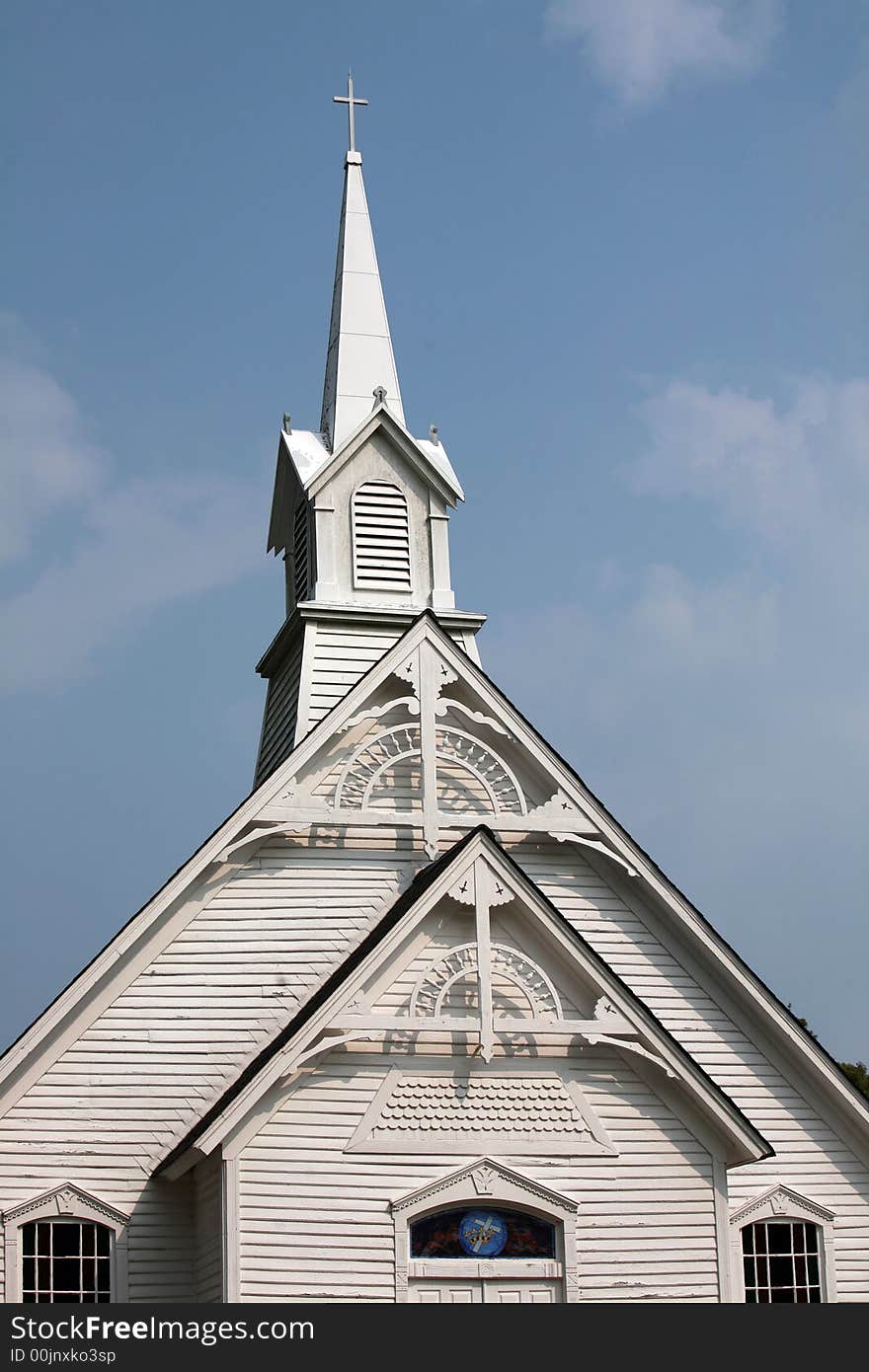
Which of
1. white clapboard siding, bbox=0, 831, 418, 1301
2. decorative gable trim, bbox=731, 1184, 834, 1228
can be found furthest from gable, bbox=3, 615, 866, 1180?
decorative gable trim, bbox=731, 1184, 834, 1228

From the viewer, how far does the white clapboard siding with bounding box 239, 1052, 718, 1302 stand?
21438 millimetres

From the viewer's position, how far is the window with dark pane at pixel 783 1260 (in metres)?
24.2

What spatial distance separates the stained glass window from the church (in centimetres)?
3

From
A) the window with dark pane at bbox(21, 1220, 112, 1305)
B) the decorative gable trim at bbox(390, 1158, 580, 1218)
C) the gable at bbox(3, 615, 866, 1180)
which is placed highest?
the gable at bbox(3, 615, 866, 1180)

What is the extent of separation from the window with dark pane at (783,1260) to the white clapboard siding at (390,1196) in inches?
84.6

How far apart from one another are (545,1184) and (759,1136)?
8.26 ft

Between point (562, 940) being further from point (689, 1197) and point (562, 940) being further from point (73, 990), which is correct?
point (73, 990)

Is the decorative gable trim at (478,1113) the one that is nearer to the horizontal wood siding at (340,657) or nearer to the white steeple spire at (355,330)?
the horizontal wood siding at (340,657)

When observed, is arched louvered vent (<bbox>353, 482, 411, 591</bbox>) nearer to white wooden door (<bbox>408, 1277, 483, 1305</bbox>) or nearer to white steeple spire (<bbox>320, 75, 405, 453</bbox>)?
white steeple spire (<bbox>320, 75, 405, 453</bbox>)

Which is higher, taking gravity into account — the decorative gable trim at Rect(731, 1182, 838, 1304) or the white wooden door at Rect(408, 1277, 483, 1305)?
the decorative gable trim at Rect(731, 1182, 838, 1304)

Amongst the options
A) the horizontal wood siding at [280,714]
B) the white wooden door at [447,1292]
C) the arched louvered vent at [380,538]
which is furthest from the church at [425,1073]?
the arched louvered vent at [380,538]
